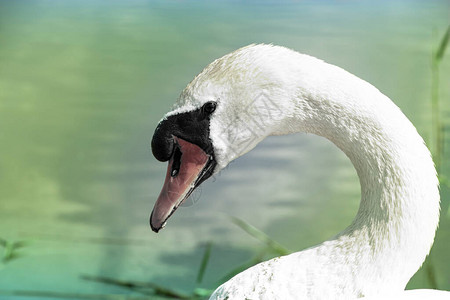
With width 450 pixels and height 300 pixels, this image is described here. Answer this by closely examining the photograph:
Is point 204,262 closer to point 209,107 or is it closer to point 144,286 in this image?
point 144,286

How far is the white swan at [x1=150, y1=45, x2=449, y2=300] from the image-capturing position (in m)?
0.71

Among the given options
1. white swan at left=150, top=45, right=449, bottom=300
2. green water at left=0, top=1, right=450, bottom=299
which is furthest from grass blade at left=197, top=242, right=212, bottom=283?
white swan at left=150, top=45, right=449, bottom=300

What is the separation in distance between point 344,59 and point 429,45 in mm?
373

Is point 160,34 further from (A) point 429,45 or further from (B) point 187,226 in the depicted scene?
(A) point 429,45

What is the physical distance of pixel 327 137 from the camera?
0.74m

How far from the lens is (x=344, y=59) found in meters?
2.32

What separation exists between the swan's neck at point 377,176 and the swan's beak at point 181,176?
11 cm

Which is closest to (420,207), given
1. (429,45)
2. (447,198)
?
(447,198)

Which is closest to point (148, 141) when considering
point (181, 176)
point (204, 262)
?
point (204, 262)

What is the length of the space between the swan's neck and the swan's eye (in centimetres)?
8

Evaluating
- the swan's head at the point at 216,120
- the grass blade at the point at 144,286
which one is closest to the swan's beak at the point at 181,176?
the swan's head at the point at 216,120

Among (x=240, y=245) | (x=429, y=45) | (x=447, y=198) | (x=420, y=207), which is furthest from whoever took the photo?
(x=429, y=45)

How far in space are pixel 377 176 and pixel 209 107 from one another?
0.66ft

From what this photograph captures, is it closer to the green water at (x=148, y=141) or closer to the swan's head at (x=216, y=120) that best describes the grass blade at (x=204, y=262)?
the green water at (x=148, y=141)
